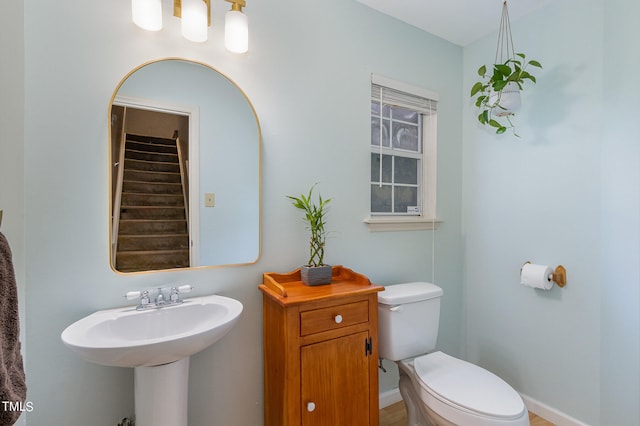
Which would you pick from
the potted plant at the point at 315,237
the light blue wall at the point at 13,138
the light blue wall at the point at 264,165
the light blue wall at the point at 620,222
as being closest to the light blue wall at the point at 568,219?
the light blue wall at the point at 620,222

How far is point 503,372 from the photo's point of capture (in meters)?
2.09

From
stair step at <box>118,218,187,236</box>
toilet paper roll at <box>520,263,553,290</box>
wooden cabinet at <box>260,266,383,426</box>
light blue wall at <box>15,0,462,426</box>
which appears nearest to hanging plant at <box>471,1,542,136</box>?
light blue wall at <box>15,0,462,426</box>

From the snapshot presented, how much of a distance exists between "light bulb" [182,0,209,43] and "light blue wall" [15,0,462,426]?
0.08 metres

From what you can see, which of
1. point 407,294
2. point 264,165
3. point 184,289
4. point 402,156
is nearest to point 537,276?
point 407,294

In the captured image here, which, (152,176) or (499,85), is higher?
(499,85)

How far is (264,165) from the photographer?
1574 millimetres

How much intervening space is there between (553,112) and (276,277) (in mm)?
1875

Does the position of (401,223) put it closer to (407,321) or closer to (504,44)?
(407,321)

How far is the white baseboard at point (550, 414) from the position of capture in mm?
1755

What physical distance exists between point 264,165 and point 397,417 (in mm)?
1696

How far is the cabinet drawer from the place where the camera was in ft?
4.34

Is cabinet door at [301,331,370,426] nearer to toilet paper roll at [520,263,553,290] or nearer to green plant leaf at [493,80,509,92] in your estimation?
toilet paper roll at [520,263,553,290]

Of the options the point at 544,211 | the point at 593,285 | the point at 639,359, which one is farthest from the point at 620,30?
the point at 639,359

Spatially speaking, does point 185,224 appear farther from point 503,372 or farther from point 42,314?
point 503,372
